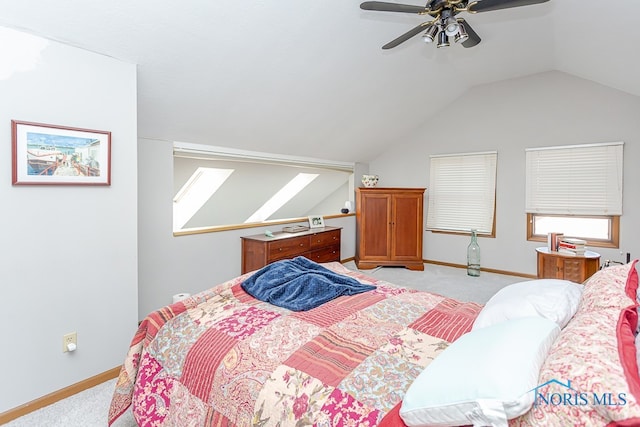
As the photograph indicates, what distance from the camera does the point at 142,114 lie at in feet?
9.05

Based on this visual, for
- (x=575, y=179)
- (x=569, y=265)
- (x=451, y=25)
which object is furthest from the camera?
(x=575, y=179)

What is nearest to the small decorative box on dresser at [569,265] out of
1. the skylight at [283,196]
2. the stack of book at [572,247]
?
the stack of book at [572,247]

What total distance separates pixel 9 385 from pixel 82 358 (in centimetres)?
35

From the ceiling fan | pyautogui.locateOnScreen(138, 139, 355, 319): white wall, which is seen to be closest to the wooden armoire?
pyautogui.locateOnScreen(138, 139, 355, 319): white wall

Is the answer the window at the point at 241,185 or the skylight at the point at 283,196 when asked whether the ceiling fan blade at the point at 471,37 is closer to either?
the window at the point at 241,185

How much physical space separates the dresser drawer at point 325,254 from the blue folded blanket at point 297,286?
2226 mm

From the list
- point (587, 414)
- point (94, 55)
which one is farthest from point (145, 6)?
point (587, 414)

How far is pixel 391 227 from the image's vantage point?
16.8 ft

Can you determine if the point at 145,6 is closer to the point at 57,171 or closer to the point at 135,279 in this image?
the point at 57,171

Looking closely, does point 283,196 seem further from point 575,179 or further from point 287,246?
point 575,179

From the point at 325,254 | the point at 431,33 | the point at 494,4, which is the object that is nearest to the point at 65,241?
the point at 431,33

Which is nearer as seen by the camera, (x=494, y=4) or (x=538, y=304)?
(x=538, y=304)

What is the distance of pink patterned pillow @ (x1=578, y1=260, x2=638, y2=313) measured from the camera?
117 cm

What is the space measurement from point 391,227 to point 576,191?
8.10 ft
